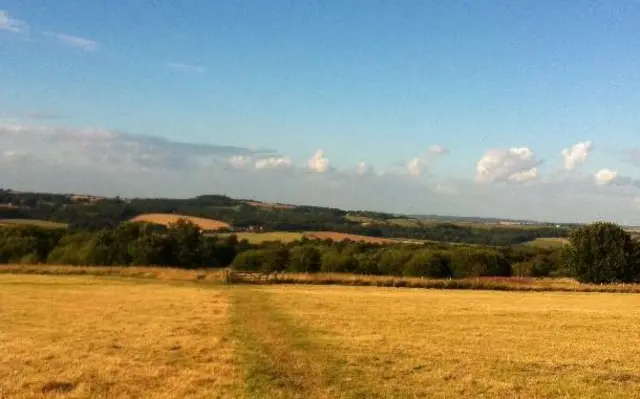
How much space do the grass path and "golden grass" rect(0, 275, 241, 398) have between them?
64 cm

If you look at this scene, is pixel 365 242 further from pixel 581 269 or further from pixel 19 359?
pixel 19 359

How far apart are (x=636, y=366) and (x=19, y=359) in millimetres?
18625

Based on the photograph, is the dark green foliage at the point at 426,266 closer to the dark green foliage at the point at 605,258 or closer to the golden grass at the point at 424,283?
the dark green foliage at the point at 605,258

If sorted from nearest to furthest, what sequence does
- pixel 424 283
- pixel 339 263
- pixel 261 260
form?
pixel 424 283 < pixel 339 263 < pixel 261 260

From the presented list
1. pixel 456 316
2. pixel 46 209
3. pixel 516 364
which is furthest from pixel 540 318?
pixel 46 209

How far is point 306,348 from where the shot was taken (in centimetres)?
2153

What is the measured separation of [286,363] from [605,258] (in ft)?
222

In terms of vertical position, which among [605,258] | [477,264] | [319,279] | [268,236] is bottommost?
[477,264]

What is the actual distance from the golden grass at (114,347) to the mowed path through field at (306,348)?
0.18 ft

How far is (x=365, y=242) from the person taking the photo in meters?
131

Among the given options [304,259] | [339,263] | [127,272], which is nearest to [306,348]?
[127,272]

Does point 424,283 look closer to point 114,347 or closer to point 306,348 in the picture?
point 306,348

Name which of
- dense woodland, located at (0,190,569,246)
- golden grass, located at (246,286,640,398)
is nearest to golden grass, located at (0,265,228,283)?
golden grass, located at (246,286,640,398)

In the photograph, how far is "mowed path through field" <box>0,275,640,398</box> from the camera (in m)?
16.0
